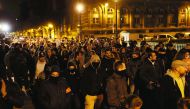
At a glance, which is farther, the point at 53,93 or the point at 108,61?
the point at 108,61

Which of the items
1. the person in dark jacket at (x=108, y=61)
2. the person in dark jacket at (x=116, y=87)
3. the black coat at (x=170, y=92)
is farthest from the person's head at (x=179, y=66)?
the person in dark jacket at (x=108, y=61)

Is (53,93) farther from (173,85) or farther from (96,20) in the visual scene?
(96,20)

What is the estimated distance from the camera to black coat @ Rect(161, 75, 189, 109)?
23.7 ft

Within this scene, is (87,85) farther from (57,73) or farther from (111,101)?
(57,73)

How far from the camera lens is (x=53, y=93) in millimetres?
7492

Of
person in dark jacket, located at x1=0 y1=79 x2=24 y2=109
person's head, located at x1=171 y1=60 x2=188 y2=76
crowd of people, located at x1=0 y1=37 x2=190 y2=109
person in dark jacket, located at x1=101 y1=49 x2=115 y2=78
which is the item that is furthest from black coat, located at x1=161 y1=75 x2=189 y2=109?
person in dark jacket, located at x1=101 y1=49 x2=115 y2=78

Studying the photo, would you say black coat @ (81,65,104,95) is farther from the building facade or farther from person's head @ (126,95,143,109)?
the building facade

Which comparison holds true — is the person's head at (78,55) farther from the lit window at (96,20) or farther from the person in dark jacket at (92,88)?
the lit window at (96,20)

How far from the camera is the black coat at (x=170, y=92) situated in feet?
23.7

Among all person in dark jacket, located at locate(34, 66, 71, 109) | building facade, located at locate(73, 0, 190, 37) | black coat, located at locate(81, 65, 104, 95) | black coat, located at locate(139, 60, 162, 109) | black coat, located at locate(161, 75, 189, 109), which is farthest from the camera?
building facade, located at locate(73, 0, 190, 37)

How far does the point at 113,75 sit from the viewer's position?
8852 mm

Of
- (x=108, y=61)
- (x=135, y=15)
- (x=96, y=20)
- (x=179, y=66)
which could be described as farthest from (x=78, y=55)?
(x=135, y=15)

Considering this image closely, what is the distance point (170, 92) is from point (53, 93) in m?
2.01

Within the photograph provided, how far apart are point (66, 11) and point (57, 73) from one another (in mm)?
77164
